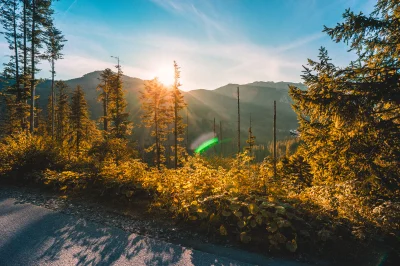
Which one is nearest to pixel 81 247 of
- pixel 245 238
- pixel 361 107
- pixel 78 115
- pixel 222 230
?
pixel 222 230

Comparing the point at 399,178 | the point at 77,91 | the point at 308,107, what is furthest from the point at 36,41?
the point at 399,178

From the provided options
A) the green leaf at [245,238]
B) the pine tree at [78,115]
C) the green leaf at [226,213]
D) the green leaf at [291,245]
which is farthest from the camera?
the pine tree at [78,115]

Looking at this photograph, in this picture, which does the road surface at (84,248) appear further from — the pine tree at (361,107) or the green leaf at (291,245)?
the pine tree at (361,107)

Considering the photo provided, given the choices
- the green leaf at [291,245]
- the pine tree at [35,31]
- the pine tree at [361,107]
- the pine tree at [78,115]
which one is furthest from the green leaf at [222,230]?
the pine tree at [78,115]

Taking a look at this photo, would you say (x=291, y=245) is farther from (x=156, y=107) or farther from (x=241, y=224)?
(x=156, y=107)

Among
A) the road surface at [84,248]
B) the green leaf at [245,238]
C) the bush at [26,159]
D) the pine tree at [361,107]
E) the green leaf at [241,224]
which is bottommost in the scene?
the road surface at [84,248]

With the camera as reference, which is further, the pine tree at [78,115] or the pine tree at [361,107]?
the pine tree at [78,115]

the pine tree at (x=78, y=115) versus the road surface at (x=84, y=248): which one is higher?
the pine tree at (x=78, y=115)

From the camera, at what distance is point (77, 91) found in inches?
1229

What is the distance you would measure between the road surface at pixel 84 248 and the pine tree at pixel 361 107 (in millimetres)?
4375

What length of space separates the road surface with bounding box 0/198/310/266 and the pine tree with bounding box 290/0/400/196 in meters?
4.38

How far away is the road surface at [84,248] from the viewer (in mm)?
3627

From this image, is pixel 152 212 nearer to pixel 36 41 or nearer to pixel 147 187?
pixel 147 187

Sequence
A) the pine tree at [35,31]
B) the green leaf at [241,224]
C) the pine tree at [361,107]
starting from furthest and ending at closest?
the pine tree at [35,31] → the pine tree at [361,107] → the green leaf at [241,224]
